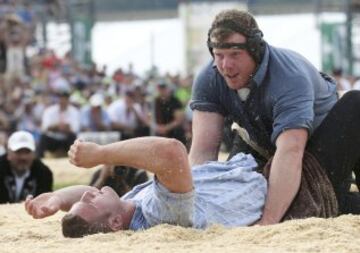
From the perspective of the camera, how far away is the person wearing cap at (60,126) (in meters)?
18.9

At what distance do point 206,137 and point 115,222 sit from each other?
47.5 inches

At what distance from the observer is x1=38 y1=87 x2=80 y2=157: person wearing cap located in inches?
745

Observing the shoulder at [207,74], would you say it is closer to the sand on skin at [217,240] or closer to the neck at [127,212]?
the neck at [127,212]

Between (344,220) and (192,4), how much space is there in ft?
70.2

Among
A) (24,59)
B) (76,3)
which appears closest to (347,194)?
(24,59)

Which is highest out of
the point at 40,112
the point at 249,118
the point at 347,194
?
the point at 249,118

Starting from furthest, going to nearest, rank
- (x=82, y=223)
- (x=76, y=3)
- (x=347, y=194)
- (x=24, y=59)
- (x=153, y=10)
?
→ 1. (x=153, y=10)
2. (x=76, y=3)
3. (x=24, y=59)
4. (x=347, y=194)
5. (x=82, y=223)

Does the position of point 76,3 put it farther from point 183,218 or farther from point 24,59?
point 183,218

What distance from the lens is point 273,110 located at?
6.57 m

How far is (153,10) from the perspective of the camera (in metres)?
34.1

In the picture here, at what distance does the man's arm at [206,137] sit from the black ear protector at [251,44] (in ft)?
1.93

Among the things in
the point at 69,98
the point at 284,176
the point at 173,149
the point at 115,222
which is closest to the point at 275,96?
the point at 284,176

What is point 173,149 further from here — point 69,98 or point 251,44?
point 69,98

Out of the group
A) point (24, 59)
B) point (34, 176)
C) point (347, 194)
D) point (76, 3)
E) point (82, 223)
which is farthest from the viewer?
point (76, 3)
